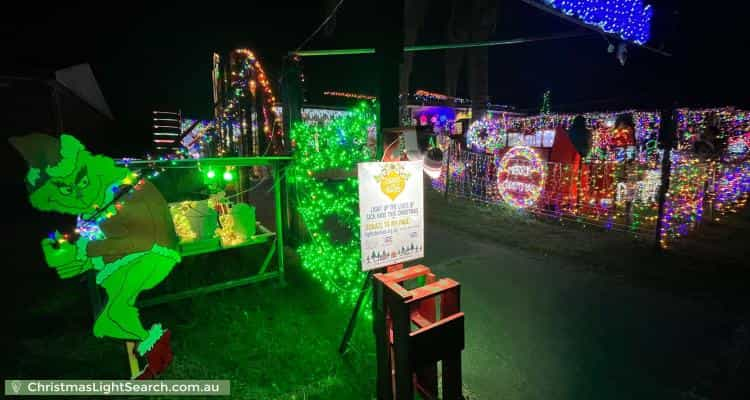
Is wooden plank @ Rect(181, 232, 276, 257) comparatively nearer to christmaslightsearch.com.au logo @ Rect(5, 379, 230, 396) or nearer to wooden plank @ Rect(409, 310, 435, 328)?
christmaslightsearch.com.au logo @ Rect(5, 379, 230, 396)

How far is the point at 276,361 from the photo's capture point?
3182 mm

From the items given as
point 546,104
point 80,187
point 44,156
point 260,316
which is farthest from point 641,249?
point 546,104

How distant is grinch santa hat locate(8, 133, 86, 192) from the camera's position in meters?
2.36

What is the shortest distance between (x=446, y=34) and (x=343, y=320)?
1690 cm

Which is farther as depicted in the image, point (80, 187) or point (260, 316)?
point (260, 316)

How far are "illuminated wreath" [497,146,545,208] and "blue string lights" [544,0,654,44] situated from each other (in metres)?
3.71

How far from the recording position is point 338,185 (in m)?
4.49

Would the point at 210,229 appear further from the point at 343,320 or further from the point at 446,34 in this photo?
the point at 446,34

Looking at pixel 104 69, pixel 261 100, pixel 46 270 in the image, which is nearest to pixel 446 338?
pixel 261 100

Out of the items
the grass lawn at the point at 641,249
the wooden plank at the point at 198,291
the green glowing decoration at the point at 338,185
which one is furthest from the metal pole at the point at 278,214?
the grass lawn at the point at 641,249

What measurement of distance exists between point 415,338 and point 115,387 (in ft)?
9.28

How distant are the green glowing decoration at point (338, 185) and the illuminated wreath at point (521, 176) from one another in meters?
5.65

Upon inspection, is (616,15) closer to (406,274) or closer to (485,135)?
(406,274)

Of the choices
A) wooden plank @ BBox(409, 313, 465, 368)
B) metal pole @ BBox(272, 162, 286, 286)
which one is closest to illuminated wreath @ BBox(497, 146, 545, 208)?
metal pole @ BBox(272, 162, 286, 286)
